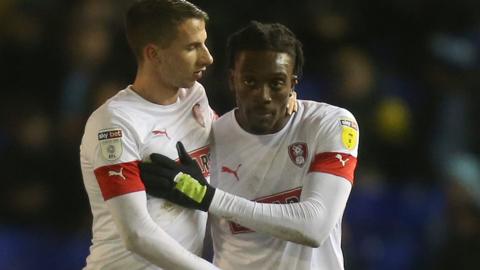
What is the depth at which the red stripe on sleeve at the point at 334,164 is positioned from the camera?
4691 millimetres

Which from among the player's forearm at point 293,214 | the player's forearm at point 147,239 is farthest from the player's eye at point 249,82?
the player's forearm at point 147,239

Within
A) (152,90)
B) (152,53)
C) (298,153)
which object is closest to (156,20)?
(152,53)

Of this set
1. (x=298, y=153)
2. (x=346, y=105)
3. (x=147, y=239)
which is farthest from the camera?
(x=346, y=105)

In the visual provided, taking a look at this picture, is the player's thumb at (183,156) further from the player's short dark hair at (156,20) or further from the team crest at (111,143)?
the player's short dark hair at (156,20)

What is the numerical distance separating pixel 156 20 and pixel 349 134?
3.05 ft

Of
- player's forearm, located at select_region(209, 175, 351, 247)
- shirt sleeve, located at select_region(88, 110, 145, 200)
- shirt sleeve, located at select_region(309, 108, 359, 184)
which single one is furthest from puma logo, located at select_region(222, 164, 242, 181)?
shirt sleeve, located at select_region(88, 110, 145, 200)

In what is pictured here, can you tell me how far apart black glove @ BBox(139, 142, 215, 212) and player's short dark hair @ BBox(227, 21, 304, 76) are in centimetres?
53

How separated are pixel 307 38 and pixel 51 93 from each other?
1.90 metres

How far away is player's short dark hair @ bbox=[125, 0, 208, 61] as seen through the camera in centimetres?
473

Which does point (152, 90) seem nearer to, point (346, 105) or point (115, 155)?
point (115, 155)

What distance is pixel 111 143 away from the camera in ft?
14.9

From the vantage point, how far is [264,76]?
4.64m

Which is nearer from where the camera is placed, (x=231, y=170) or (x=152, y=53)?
(x=152, y=53)

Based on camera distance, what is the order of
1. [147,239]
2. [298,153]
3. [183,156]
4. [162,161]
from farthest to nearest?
[298,153], [183,156], [162,161], [147,239]
